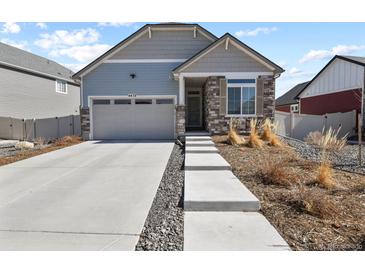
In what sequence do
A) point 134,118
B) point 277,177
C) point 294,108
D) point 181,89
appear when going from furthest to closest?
point 294,108 < point 134,118 < point 181,89 < point 277,177

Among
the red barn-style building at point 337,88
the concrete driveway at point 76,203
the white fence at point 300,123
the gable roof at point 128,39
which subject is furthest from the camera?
the red barn-style building at point 337,88

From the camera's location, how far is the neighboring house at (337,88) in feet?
56.9

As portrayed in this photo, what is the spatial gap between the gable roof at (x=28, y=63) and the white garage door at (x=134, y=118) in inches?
322

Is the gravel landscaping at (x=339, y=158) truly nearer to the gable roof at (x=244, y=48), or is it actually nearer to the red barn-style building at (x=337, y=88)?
the gable roof at (x=244, y=48)

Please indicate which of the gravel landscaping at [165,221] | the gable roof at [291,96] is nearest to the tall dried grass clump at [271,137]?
the gravel landscaping at [165,221]

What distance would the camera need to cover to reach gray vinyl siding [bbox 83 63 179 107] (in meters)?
14.4

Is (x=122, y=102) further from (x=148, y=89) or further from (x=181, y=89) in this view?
(x=181, y=89)

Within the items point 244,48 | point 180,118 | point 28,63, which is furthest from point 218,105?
point 28,63

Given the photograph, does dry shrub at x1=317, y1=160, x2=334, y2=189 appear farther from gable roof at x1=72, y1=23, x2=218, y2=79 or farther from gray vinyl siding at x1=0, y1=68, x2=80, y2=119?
gray vinyl siding at x1=0, y1=68, x2=80, y2=119

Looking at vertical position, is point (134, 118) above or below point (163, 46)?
below

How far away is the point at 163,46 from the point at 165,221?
12.4 m

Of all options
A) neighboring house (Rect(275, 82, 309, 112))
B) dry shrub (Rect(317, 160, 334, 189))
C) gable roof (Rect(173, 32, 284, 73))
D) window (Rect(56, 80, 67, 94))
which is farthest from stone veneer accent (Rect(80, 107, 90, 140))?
neighboring house (Rect(275, 82, 309, 112))

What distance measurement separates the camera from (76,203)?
451 centimetres

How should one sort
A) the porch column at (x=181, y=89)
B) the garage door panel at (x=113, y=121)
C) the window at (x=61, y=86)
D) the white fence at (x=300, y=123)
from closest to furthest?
the porch column at (x=181, y=89) → the garage door panel at (x=113, y=121) → the white fence at (x=300, y=123) → the window at (x=61, y=86)
